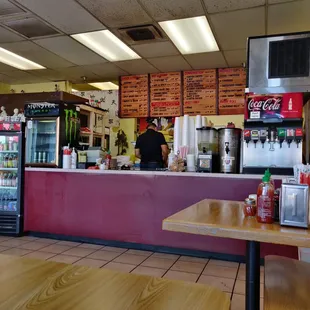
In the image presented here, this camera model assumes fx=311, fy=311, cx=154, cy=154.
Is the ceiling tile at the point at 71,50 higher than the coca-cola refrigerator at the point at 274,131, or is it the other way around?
the ceiling tile at the point at 71,50

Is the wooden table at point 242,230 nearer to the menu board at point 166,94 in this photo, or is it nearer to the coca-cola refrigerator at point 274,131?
the coca-cola refrigerator at point 274,131

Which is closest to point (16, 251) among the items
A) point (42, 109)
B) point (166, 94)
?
point (42, 109)

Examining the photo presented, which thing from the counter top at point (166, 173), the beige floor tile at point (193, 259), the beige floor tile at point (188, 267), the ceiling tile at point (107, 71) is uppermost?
Result: the ceiling tile at point (107, 71)

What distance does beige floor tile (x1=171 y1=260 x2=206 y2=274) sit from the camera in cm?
307

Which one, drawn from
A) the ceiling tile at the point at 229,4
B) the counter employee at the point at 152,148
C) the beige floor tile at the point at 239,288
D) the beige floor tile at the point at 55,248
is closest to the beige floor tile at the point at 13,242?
the beige floor tile at the point at 55,248

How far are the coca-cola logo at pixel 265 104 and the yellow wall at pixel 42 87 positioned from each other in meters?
5.08

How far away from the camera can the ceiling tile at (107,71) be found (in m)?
5.95

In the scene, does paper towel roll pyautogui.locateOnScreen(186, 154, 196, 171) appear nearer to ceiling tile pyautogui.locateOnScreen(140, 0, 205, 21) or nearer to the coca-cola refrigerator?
Answer: the coca-cola refrigerator

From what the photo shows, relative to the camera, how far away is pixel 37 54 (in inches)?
214

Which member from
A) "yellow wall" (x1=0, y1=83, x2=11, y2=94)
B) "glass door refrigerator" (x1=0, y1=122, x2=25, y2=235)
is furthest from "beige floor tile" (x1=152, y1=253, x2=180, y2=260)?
"yellow wall" (x1=0, y1=83, x2=11, y2=94)

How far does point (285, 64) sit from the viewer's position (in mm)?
2537

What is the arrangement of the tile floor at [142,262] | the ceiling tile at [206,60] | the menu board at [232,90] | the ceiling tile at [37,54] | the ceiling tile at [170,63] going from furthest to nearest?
the menu board at [232,90] < the ceiling tile at [170,63] < the ceiling tile at [206,60] < the ceiling tile at [37,54] < the tile floor at [142,262]

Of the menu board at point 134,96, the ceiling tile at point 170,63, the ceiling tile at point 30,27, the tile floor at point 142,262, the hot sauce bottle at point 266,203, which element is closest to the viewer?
the hot sauce bottle at point 266,203

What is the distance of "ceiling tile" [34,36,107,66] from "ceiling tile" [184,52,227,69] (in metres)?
1.60
